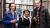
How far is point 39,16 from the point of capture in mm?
2305

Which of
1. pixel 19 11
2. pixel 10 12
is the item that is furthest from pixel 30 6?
pixel 10 12

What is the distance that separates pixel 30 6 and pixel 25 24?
31 cm

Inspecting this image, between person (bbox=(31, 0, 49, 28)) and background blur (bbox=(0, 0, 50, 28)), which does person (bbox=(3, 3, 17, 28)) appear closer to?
background blur (bbox=(0, 0, 50, 28))

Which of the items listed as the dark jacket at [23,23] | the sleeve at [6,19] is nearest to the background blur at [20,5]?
the sleeve at [6,19]

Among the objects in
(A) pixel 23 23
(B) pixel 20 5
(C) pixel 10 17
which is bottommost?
(A) pixel 23 23

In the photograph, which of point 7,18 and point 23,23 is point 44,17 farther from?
point 7,18

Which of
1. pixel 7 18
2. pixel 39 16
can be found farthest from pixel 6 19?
pixel 39 16

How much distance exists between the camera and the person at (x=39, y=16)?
227cm

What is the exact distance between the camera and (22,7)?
7.51 feet

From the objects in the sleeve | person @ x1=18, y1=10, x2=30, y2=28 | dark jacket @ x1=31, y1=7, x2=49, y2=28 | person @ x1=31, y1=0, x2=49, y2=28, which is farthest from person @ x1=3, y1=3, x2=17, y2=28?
dark jacket @ x1=31, y1=7, x2=49, y2=28

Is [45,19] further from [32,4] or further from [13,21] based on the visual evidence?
[13,21]

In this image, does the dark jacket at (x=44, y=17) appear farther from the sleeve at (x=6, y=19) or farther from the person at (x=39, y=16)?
the sleeve at (x=6, y=19)

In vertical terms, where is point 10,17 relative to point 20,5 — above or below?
below

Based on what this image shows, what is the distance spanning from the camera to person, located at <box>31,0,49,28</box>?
7.45ft
